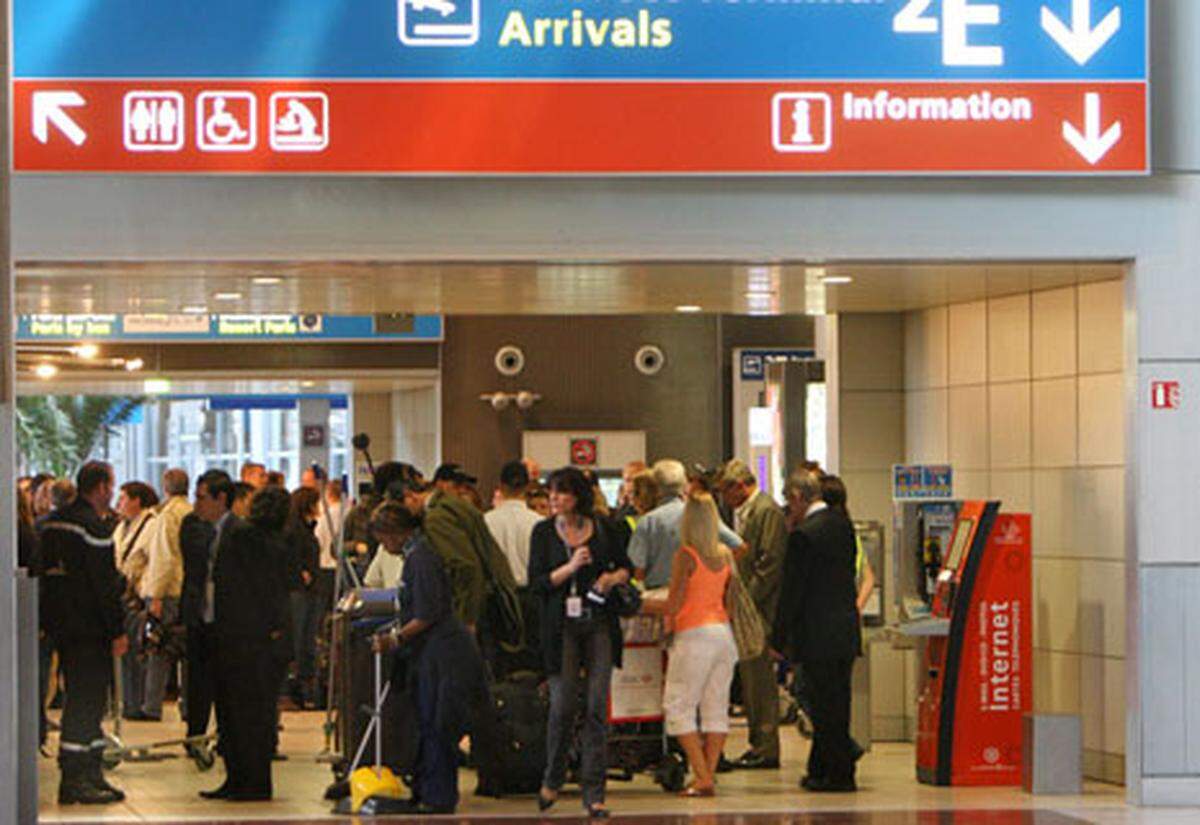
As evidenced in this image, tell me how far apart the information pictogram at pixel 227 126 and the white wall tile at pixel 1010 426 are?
489 centimetres

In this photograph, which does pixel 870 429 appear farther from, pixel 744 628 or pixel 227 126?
pixel 227 126

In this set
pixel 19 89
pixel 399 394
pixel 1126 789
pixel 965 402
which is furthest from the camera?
pixel 399 394

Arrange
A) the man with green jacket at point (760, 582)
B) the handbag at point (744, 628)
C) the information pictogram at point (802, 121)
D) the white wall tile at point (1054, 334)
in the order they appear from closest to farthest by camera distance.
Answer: the information pictogram at point (802, 121)
the handbag at point (744, 628)
the white wall tile at point (1054, 334)
the man with green jacket at point (760, 582)

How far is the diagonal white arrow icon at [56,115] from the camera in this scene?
1255cm

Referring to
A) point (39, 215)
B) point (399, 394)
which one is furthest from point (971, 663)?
point (399, 394)

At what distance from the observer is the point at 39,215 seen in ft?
41.7

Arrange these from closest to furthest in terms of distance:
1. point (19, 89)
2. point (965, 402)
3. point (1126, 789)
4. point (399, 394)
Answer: point (19, 89) → point (1126, 789) → point (965, 402) → point (399, 394)

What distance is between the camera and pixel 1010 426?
49.5ft

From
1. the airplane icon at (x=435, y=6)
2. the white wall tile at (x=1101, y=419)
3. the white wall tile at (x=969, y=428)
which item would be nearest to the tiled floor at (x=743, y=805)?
the white wall tile at (x=1101, y=419)

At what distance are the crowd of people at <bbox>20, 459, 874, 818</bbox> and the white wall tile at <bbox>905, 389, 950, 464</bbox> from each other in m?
1.04

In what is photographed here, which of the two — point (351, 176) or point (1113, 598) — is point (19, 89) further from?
point (1113, 598)

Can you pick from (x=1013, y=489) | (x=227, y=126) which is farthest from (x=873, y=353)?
(x=227, y=126)

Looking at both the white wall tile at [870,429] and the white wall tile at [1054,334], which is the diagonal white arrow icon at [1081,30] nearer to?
the white wall tile at [1054,334]

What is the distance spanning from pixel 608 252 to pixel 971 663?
3.15 m
